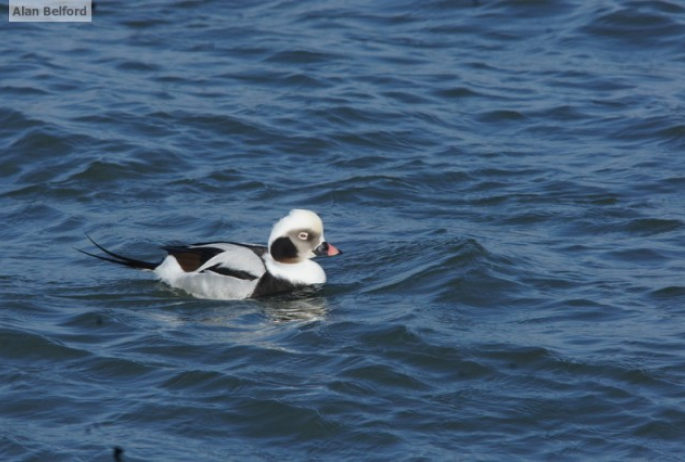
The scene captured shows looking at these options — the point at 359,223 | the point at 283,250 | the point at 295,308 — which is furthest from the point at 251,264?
the point at 359,223

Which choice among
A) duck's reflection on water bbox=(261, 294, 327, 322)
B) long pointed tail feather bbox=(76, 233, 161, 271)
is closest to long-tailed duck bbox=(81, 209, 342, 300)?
long pointed tail feather bbox=(76, 233, 161, 271)

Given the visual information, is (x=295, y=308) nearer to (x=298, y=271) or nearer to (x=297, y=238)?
(x=298, y=271)

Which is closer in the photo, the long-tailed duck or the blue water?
the blue water

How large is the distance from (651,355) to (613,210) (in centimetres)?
335

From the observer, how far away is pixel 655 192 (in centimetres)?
1231

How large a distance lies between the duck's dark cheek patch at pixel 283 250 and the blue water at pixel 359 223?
35 cm

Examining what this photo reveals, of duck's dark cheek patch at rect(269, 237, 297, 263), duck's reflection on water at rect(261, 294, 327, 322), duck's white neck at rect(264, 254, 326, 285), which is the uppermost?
duck's dark cheek patch at rect(269, 237, 297, 263)

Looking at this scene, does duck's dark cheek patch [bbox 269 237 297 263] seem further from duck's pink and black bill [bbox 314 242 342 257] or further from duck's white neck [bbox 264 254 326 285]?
duck's pink and black bill [bbox 314 242 342 257]

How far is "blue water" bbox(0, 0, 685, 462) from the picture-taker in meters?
7.95

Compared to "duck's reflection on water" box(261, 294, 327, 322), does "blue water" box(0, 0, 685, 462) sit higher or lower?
higher

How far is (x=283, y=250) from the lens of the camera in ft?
35.7

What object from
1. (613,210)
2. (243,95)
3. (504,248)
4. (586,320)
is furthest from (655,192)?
(243,95)

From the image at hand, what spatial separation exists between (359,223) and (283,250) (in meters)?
1.30

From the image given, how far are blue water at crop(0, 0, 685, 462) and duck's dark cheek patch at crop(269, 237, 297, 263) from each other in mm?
353
